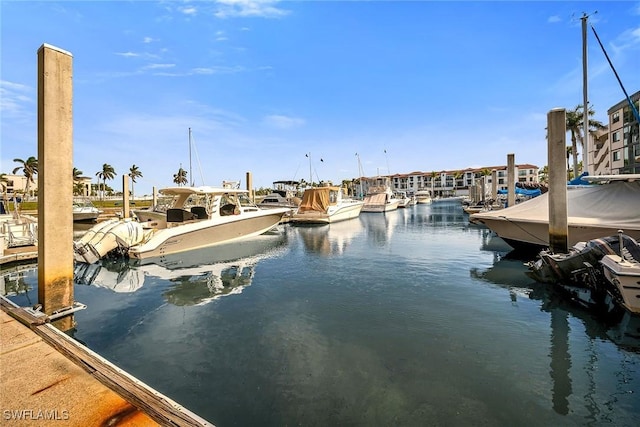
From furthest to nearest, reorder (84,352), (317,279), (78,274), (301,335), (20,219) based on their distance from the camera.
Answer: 1. (20,219)
2. (78,274)
3. (317,279)
4. (301,335)
5. (84,352)

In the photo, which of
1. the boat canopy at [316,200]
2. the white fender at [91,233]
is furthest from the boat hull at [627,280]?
the boat canopy at [316,200]

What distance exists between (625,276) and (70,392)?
8651 millimetres

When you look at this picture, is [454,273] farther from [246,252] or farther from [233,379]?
[246,252]

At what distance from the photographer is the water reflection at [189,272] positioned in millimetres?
8945

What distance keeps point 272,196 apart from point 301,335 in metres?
31.5

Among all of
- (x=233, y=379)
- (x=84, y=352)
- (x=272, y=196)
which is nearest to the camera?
(x=84, y=352)

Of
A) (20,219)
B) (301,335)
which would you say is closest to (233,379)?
(301,335)

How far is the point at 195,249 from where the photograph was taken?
15266mm

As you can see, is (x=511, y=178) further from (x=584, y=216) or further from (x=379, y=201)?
(x=379, y=201)

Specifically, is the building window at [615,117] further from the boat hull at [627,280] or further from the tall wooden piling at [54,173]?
the tall wooden piling at [54,173]

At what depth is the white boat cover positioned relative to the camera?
32.2 ft

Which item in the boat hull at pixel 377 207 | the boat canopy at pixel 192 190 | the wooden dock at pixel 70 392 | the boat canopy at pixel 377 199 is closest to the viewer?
the wooden dock at pixel 70 392

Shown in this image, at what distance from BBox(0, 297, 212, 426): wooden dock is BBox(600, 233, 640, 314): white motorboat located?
25.0ft

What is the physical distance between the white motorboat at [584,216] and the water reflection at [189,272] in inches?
406
